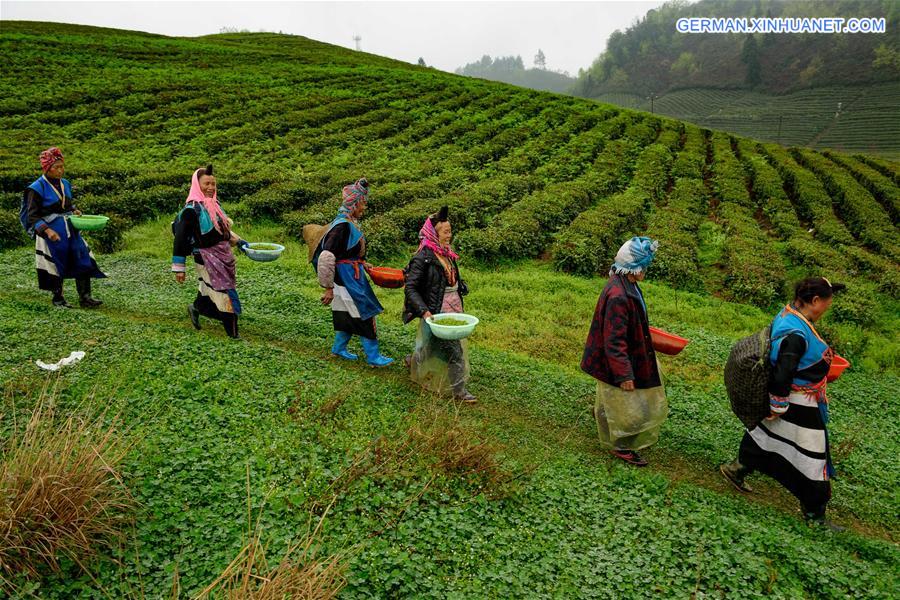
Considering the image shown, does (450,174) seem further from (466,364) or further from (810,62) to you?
(810,62)

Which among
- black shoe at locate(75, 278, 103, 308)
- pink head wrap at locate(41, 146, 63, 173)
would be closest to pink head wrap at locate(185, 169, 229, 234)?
pink head wrap at locate(41, 146, 63, 173)

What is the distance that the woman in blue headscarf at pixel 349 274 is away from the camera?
6.04 metres

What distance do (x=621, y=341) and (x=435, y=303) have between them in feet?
6.28

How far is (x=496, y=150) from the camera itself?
2264 cm

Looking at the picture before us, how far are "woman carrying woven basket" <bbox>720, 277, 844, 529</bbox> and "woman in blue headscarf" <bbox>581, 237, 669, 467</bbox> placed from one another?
97 centimetres

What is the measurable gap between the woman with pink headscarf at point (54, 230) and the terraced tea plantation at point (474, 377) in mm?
503

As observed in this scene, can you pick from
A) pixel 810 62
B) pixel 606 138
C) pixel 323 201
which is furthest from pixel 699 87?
pixel 323 201

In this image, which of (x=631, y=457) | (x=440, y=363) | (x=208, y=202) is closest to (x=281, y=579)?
(x=440, y=363)

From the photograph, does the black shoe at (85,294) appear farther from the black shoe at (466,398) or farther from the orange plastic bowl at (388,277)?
the black shoe at (466,398)

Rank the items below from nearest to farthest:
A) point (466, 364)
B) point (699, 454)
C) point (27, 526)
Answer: point (27, 526), point (699, 454), point (466, 364)

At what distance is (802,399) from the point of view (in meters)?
4.48

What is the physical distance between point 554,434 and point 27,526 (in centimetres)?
429

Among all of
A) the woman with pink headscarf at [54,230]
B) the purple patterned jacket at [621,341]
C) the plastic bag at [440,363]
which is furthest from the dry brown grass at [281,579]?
the woman with pink headscarf at [54,230]

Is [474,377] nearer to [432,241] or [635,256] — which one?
[432,241]
